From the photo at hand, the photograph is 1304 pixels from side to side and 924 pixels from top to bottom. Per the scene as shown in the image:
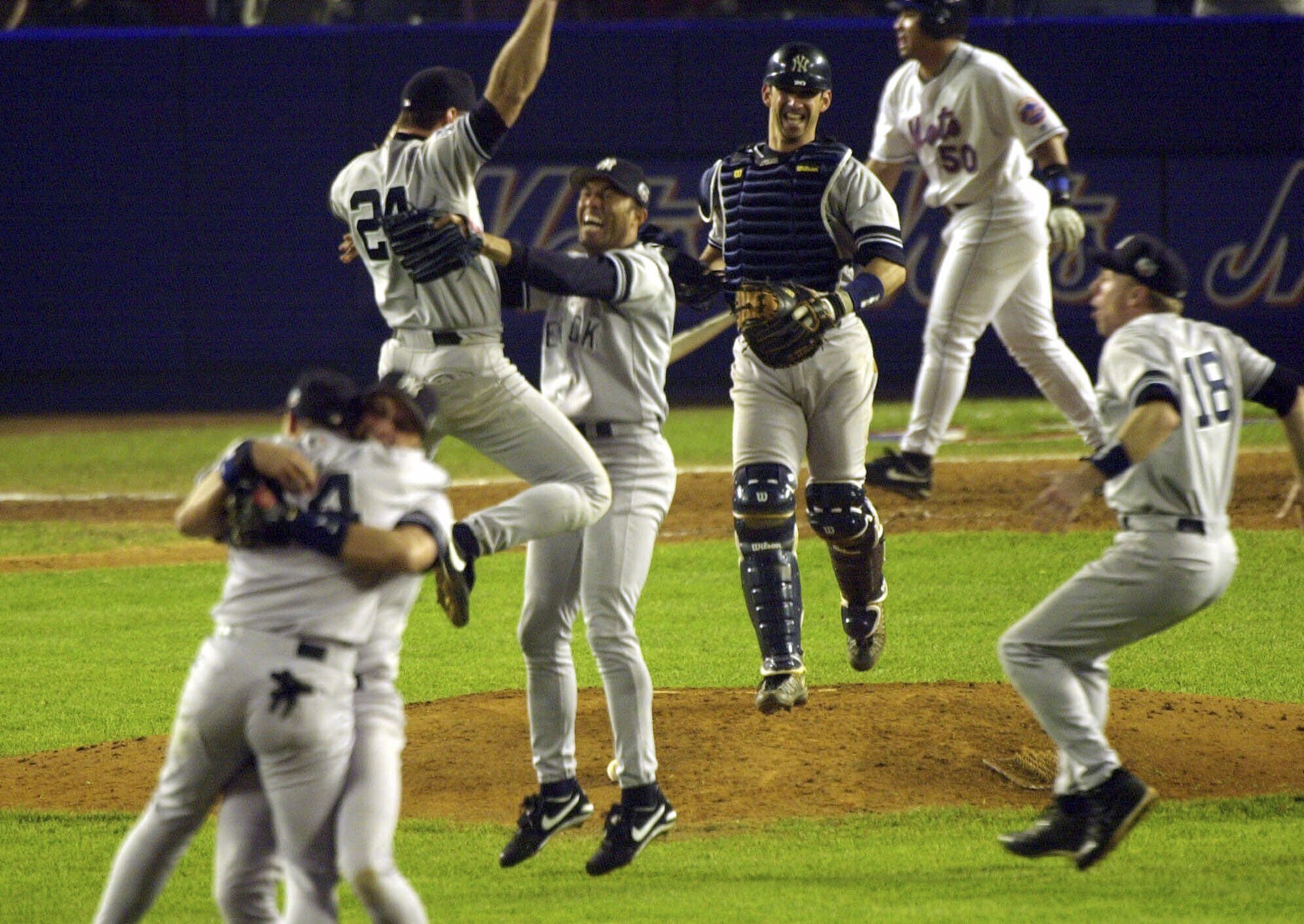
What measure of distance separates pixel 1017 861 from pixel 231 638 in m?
2.76

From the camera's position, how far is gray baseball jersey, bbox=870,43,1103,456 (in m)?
8.20

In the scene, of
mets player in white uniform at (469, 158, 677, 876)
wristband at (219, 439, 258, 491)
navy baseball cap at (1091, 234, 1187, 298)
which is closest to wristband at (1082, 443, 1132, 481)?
navy baseball cap at (1091, 234, 1187, 298)

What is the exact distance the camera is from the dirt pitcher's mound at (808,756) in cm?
618

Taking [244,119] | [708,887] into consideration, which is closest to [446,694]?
[708,887]


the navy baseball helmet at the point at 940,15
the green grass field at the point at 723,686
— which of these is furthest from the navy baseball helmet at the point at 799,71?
the green grass field at the point at 723,686

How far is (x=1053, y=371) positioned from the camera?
28.7 feet

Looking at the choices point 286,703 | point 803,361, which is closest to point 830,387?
point 803,361

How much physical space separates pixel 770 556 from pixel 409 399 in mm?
2597

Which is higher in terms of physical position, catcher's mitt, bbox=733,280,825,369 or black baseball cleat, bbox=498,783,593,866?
catcher's mitt, bbox=733,280,825,369

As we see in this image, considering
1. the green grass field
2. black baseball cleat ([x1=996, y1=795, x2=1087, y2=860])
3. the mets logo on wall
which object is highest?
the mets logo on wall

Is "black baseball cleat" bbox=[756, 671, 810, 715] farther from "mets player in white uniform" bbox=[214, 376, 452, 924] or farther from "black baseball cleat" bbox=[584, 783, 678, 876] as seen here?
"mets player in white uniform" bbox=[214, 376, 452, 924]

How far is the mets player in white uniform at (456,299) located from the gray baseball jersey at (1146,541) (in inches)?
55.4

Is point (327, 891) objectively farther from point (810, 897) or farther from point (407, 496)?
point (810, 897)

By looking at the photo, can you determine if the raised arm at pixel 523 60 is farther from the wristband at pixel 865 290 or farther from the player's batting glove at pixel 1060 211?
the player's batting glove at pixel 1060 211
